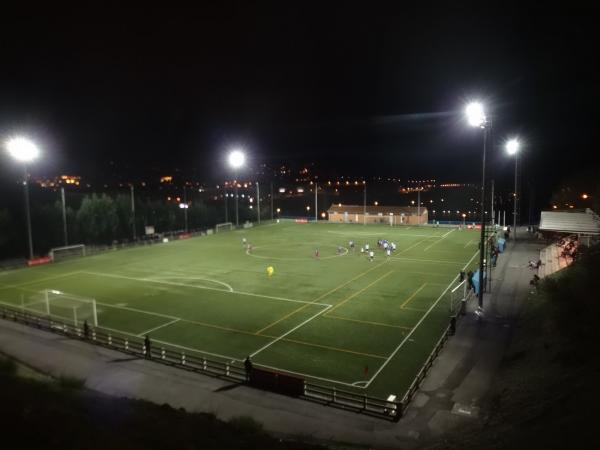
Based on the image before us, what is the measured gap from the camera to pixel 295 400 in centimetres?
1648

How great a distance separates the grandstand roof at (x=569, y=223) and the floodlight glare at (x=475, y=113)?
11641 mm

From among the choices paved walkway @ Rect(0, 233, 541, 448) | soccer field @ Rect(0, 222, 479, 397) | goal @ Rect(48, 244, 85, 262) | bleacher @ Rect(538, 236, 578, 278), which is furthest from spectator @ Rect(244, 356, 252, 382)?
goal @ Rect(48, 244, 85, 262)

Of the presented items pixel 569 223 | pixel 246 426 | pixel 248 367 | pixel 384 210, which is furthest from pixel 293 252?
pixel 384 210

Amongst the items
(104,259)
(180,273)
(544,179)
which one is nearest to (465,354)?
(180,273)

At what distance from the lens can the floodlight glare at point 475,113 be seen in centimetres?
2189

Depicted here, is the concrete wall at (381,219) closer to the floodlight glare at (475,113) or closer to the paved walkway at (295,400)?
the paved walkway at (295,400)

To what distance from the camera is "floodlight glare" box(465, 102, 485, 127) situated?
21891 mm

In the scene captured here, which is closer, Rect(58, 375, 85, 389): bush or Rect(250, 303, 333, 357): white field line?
Rect(58, 375, 85, 389): bush

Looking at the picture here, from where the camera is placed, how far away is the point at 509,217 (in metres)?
111

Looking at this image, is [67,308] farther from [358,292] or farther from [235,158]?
[235,158]

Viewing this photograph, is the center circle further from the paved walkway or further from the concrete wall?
the concrete wall

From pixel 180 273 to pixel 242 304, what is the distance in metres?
11.8

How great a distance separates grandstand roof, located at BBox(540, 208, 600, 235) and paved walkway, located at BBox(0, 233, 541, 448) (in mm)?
9955

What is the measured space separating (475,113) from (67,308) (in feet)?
79.9
